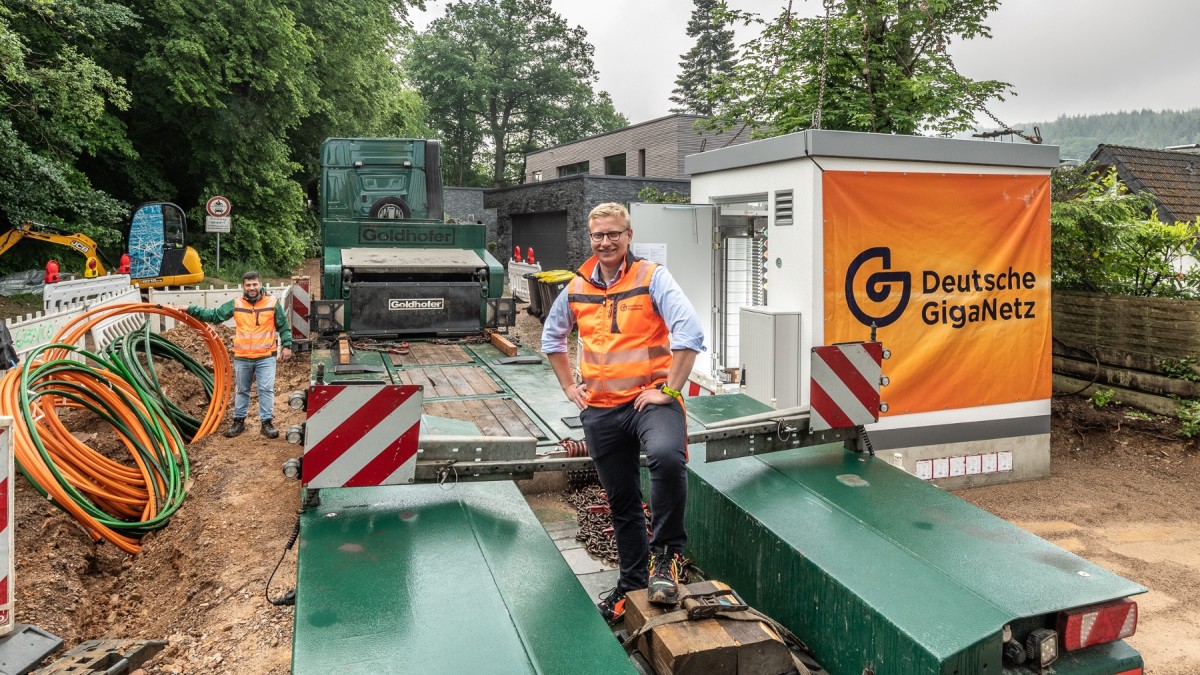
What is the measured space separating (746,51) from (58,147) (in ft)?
49.3

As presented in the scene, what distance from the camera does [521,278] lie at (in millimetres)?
21703

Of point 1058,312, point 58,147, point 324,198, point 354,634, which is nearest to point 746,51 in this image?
point 1058,312

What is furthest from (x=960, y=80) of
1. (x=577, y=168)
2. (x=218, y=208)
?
(x=577, y=168)

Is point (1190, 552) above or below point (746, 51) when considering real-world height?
below

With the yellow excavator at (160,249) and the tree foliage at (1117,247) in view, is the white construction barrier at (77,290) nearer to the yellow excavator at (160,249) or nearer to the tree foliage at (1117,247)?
the yellow excavator at (160,249)

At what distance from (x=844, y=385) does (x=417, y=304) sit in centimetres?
593

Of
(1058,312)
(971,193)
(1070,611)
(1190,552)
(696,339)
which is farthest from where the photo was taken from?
(1058,312)

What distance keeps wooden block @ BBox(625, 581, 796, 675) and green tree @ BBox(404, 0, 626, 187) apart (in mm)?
52433

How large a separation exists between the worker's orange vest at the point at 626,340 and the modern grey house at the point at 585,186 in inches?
751

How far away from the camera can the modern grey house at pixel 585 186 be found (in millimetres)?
24562

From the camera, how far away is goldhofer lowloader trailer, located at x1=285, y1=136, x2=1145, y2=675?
115 inches

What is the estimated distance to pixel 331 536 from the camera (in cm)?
370

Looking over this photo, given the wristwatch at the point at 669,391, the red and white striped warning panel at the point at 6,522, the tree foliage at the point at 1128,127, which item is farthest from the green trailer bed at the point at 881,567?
the tree foliage at the point at 1128,127

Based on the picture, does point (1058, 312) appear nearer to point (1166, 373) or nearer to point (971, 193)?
point (1166, 373)
